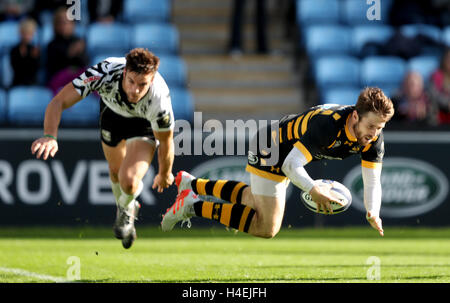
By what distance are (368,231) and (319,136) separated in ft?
16.8

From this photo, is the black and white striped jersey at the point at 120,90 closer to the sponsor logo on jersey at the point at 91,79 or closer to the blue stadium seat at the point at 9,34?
the sponsor logo on jersey at the point at 91,79

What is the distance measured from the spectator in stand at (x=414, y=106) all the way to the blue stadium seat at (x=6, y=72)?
19.5 ft

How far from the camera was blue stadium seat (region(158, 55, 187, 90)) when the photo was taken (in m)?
12.7

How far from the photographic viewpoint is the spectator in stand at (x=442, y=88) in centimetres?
1194

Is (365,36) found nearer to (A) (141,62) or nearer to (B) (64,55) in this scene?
(B) (64,55)

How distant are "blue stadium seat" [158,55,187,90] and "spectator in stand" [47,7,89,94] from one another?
1.30 metres

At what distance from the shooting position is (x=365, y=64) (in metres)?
13.2

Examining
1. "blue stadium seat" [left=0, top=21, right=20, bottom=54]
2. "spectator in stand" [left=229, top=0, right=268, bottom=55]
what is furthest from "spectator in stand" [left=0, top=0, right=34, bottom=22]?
"spectator in stand" [left=229, top=0, right=268, bottom=55]

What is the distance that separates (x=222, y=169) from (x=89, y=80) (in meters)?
4.65

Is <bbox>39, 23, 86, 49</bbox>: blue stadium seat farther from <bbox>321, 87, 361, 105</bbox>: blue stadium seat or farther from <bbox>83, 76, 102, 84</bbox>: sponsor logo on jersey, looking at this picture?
<bbox>83, 76, 102, 84</bbox>: sponsor logo on jersey

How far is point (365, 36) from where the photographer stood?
1385cm
